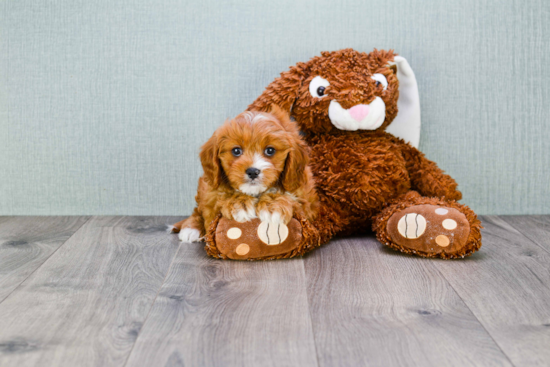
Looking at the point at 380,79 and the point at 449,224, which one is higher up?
the point at 380,79

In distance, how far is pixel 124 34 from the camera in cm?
179

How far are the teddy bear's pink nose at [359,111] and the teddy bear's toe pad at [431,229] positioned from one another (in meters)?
0.31

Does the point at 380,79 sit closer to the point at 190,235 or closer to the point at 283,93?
the point at 283,93

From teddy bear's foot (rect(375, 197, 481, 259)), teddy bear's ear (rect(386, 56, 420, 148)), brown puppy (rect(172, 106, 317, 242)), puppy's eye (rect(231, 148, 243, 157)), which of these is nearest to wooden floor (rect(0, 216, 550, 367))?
teddy bear's foot (rect(375, 197, 481, 259))

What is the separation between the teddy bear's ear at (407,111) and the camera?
1690mm

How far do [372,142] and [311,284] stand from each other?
0.56 meters

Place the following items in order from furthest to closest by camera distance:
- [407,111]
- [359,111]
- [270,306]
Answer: [407,111]
[359,111]
[270,306]

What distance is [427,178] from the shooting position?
1.60m

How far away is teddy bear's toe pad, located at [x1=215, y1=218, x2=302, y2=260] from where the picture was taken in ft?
4.42

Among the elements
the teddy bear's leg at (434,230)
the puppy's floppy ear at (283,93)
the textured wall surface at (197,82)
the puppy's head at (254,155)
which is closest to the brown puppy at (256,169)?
the puppy's head at (254,155)

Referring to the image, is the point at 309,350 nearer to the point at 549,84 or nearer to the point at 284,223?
the point at 284,223

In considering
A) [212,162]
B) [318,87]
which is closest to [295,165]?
[212,162]

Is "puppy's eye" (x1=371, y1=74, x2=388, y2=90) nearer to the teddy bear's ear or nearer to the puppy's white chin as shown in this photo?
the teddy bear's ear

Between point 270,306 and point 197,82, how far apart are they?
1.00 m
